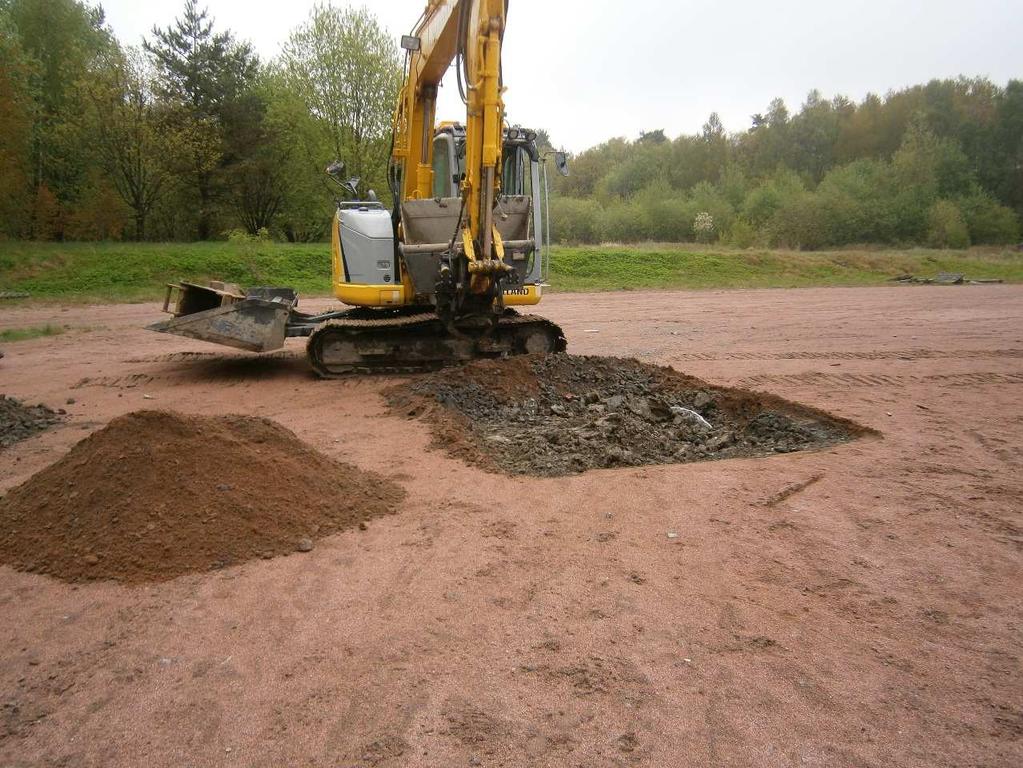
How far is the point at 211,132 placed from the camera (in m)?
29.7

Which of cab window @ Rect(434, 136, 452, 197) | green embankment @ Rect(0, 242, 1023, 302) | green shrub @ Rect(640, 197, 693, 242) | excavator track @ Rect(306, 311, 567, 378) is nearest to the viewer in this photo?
excavator track @ Rect(306, 311, 567, 378)

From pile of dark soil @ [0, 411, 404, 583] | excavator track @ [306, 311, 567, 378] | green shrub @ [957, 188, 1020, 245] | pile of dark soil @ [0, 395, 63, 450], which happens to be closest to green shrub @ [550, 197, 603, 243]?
green shrub @ [957, 188, 1020, 245]

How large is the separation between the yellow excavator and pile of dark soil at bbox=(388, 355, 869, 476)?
44.3 inches

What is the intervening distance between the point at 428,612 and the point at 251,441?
233cm

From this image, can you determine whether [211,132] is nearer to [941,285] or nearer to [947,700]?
[941,285]

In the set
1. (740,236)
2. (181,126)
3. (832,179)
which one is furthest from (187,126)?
(832,179)

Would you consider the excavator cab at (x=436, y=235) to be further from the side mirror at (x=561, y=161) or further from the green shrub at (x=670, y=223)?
the green shrub at (x=670, y=223)

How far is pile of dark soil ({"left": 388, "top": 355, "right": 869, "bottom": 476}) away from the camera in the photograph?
20.6 feet

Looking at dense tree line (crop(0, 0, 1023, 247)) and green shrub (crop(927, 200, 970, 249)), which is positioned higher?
dense tree line (crop(0, 0, 1023, 247))

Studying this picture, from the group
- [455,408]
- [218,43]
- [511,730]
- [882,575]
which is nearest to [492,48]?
[455,408]

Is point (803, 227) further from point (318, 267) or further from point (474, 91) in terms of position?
point (474, 91)

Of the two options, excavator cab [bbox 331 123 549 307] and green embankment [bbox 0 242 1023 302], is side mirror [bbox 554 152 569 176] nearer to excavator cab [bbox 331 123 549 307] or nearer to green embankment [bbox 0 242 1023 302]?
excavator cab [bbox 331 123 549 307]

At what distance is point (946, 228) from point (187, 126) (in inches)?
1641

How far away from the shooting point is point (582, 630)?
3.53 m
